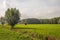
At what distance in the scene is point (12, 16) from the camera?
7669 cm

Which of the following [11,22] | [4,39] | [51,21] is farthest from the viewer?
[51,21]

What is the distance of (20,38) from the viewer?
2873cm

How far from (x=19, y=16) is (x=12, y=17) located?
3362 millimetres

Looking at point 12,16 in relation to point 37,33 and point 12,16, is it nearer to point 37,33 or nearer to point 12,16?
point 12,16

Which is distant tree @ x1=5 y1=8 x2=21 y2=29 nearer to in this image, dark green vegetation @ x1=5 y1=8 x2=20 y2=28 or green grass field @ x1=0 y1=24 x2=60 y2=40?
dark green vegetation @ x1=5 y1=8 x2=20 y2=28

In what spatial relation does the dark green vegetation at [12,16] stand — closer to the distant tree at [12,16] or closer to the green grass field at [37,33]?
the distant tree at [12,16]

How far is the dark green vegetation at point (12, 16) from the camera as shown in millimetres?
76062

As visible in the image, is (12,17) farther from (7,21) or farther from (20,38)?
(20,38)

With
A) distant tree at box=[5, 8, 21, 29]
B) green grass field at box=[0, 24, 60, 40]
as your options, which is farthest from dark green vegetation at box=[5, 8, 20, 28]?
green grass field at box=[0, 24, 60, 40]

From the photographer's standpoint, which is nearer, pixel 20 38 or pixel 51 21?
pixel 20 38

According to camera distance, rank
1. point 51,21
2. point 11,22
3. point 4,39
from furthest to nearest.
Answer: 1. point 51,21
2. point 11,22
3. point 4,39

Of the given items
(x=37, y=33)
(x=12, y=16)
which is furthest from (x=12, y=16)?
(x=37, y=33)

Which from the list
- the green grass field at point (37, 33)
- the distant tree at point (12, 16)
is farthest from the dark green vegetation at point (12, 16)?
the green grass field at point (37, 33)

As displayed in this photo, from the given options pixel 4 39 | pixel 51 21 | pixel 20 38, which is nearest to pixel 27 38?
pixel 20 38
